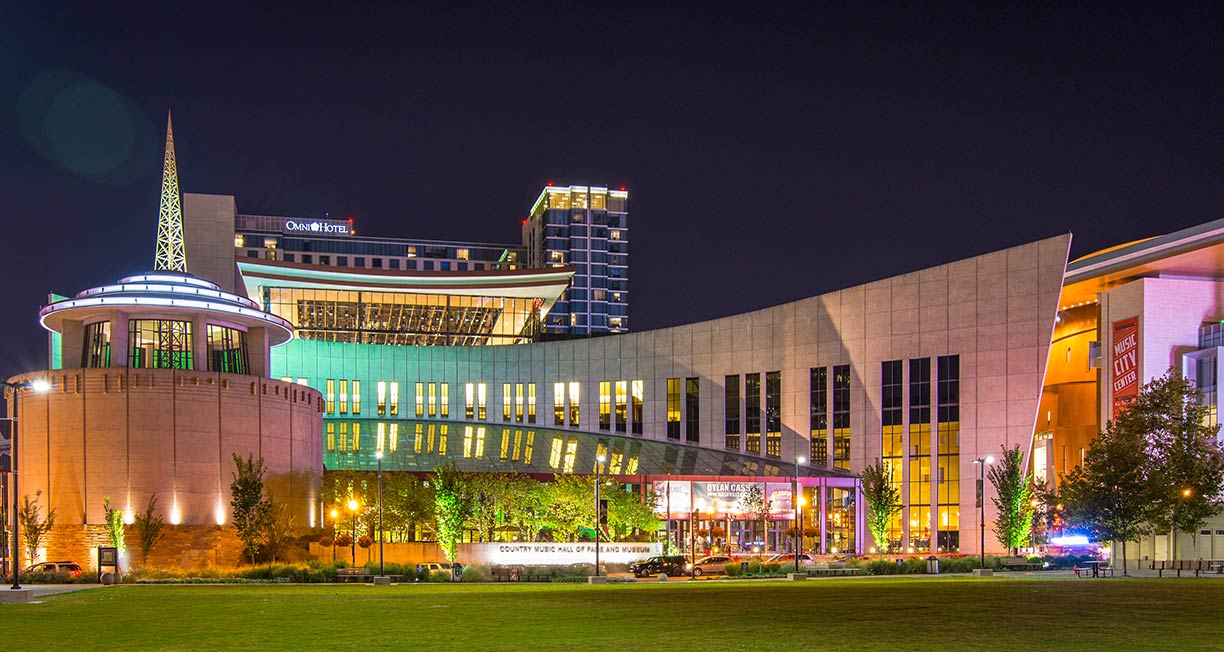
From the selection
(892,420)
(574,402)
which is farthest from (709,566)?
(574,402)

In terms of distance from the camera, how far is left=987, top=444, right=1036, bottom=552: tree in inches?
2488

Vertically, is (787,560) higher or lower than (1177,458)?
lower

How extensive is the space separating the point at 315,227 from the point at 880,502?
132m

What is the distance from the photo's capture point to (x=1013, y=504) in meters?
63.2

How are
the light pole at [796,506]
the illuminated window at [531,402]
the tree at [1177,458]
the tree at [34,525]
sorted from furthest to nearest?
the illuminated window at [531,402] < the tree at [34,525] < the light pole at [796,506] < the tree at [1177,458]

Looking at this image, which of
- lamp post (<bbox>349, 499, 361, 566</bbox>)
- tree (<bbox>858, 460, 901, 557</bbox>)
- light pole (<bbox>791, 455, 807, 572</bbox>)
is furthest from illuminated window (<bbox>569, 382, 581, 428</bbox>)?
lamp post (<bbox>349, 499, 361, 566</bbox>)

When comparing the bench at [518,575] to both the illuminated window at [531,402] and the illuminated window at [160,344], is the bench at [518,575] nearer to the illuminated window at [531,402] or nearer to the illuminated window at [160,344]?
the illuminated window at [160,344]

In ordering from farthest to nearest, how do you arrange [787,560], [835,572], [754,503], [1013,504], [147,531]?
[754,503] < [1013,504] < [787,560] < [147,531] < [835,572]

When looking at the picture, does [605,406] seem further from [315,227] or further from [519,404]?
[315,227]

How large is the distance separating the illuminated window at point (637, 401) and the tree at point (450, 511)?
86.5 feet

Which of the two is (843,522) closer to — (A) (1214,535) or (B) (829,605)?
Result: (A) (1214,535)

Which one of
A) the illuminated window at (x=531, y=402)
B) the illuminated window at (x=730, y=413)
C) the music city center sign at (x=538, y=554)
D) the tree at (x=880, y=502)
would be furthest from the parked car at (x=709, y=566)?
the illuminated window at (x=531, y=402)

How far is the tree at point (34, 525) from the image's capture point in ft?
182

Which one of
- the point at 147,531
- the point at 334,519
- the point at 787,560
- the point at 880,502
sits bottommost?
the point at 787,560
